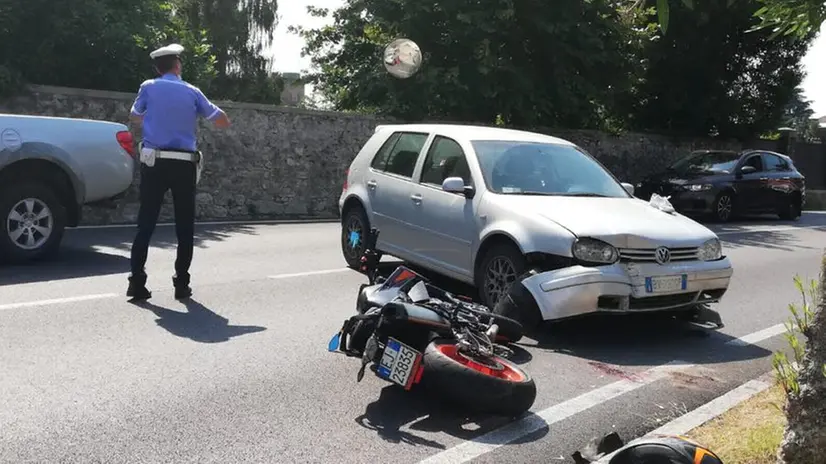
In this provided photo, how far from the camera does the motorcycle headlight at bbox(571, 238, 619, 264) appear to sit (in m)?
6.45

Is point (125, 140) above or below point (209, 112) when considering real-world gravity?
below

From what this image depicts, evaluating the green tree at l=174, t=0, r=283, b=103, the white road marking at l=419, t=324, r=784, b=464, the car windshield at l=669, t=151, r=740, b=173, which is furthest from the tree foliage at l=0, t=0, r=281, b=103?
the green tree at l=174, t=0, r=283, b=103

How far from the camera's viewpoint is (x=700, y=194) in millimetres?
19141

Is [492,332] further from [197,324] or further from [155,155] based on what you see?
[155,155]

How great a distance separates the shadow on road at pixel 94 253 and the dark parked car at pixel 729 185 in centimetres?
1036

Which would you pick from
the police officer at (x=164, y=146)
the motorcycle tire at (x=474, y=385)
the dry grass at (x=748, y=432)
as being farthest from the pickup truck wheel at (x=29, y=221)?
the dry grass at (x=748, y=432)

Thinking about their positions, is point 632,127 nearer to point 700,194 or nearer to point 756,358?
point 700,194

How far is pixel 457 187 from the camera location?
7344mm

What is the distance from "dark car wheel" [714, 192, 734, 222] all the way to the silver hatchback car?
39.2ft

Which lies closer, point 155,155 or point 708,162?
point 155,155

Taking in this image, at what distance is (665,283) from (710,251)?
2.12 ft

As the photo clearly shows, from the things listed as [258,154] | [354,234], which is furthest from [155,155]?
[258,154]

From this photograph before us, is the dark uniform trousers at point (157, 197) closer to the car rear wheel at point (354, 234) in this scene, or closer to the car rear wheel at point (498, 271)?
the car rear wheel at point (354, 234)

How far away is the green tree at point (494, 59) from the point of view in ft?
62.6
